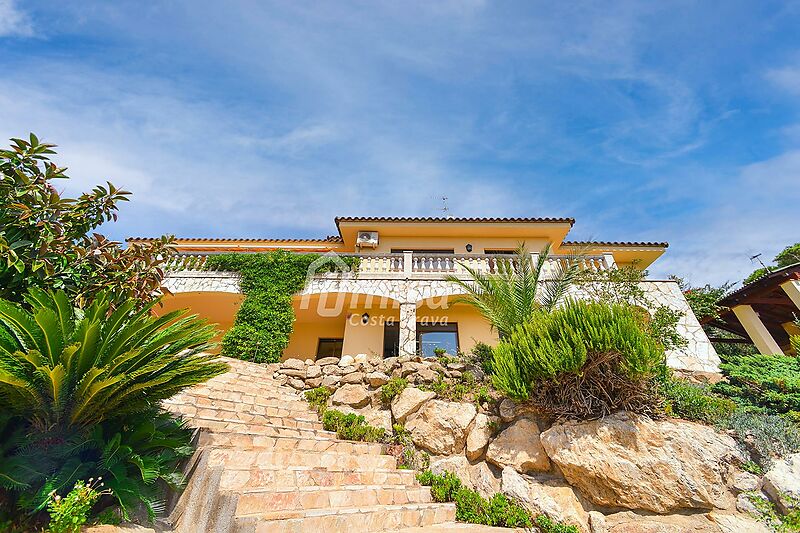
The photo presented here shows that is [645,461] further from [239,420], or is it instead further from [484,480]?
[239,420]

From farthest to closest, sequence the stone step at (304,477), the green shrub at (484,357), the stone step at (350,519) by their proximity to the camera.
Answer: the green shrub at (484,357) < the stone step at (304,477) < the stone step at (350,519)

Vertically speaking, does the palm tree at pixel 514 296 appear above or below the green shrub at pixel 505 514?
above

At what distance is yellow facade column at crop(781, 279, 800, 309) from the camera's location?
10.7 metres

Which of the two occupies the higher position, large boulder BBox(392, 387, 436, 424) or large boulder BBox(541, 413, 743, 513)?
large boulder BBox(392, 387, 436, 424)

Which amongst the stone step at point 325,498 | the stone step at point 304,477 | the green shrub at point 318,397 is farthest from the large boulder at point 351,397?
the stone step at point 325,498

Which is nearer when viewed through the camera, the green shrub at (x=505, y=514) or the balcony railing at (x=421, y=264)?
the green shrub at (x=505, y=514)

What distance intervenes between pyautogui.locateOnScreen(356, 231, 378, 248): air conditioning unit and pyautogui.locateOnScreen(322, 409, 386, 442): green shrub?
8798 millimetres

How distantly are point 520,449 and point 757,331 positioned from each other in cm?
1143

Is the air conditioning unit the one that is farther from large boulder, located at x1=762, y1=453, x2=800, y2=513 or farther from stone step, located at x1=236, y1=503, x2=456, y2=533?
large boulder, located at x1=762, y1=453, x2=800, y2=513

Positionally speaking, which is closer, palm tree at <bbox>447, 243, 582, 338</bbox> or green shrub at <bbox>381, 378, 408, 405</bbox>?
green shrub at <bbox>381, 378, 408, 405</bbox>

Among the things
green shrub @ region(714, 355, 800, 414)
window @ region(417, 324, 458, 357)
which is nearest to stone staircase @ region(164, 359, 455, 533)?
green shrub @ region(714, 355, 800, 414)

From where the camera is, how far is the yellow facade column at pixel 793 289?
1067cm

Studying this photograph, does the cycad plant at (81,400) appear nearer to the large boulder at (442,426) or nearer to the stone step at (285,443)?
the stone step at (285,443)

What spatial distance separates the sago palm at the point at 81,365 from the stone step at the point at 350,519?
1856 millimetres
